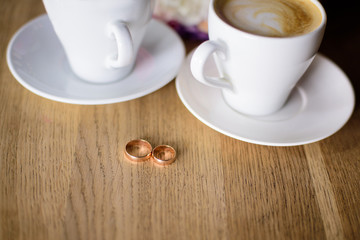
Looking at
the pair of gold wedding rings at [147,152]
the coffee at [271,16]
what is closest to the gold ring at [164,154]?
the pair of gold wedding rings at [147,152]

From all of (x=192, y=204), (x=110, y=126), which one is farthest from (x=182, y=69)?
(x=192, y=204)

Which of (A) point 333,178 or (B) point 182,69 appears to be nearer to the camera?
(A) point 333,178

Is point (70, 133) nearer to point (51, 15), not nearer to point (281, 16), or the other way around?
point (51, 15)

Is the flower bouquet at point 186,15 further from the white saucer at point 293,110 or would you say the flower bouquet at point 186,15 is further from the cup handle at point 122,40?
the cup handle at point 122,40

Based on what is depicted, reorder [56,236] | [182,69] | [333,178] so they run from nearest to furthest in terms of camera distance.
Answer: [56,236], [333,178], [182,69]

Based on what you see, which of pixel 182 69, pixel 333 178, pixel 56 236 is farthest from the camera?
pixel 182 69

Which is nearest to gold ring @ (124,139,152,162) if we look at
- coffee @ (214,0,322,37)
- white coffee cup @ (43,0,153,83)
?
white coffee cup @ (43,0,153,83)
